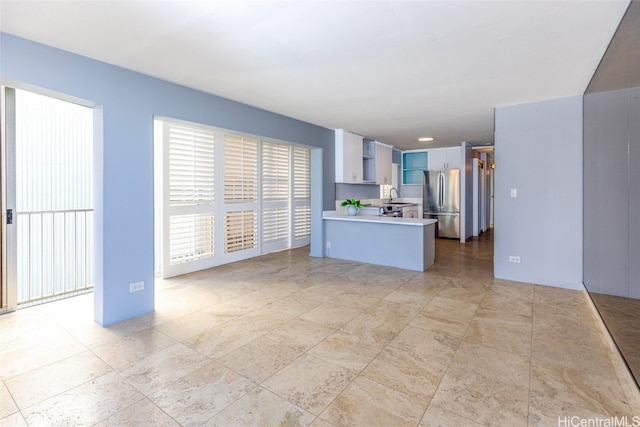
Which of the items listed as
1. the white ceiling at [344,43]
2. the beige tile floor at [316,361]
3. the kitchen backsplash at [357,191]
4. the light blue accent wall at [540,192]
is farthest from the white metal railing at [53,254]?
the light blue accent wall at [540,192]

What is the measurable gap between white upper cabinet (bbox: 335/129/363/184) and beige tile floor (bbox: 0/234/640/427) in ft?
9.05

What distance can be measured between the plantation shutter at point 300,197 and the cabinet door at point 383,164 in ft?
5.06

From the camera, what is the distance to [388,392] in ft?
6.15

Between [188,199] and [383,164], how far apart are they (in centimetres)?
434

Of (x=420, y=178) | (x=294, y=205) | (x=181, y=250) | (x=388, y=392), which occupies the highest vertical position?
(x=420, y=178)

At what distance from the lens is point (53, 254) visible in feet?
12.1

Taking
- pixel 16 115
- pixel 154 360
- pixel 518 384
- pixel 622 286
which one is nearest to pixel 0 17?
pixel 16 115

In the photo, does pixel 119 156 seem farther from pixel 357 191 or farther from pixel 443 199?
pixel 443 199

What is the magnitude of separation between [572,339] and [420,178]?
251 inches

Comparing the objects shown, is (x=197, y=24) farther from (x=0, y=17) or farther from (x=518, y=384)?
(x=518, y=384)

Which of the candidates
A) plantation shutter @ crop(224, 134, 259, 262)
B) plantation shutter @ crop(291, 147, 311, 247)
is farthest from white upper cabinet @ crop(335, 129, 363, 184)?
plantation shutter @ crop(224, 134, 259, 262)

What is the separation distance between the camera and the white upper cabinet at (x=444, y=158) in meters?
7.57

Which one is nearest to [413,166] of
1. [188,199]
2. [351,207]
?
[351,207]

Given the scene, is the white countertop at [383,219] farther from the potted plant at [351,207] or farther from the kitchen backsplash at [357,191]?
the kitchen backsplash at [357,191]
